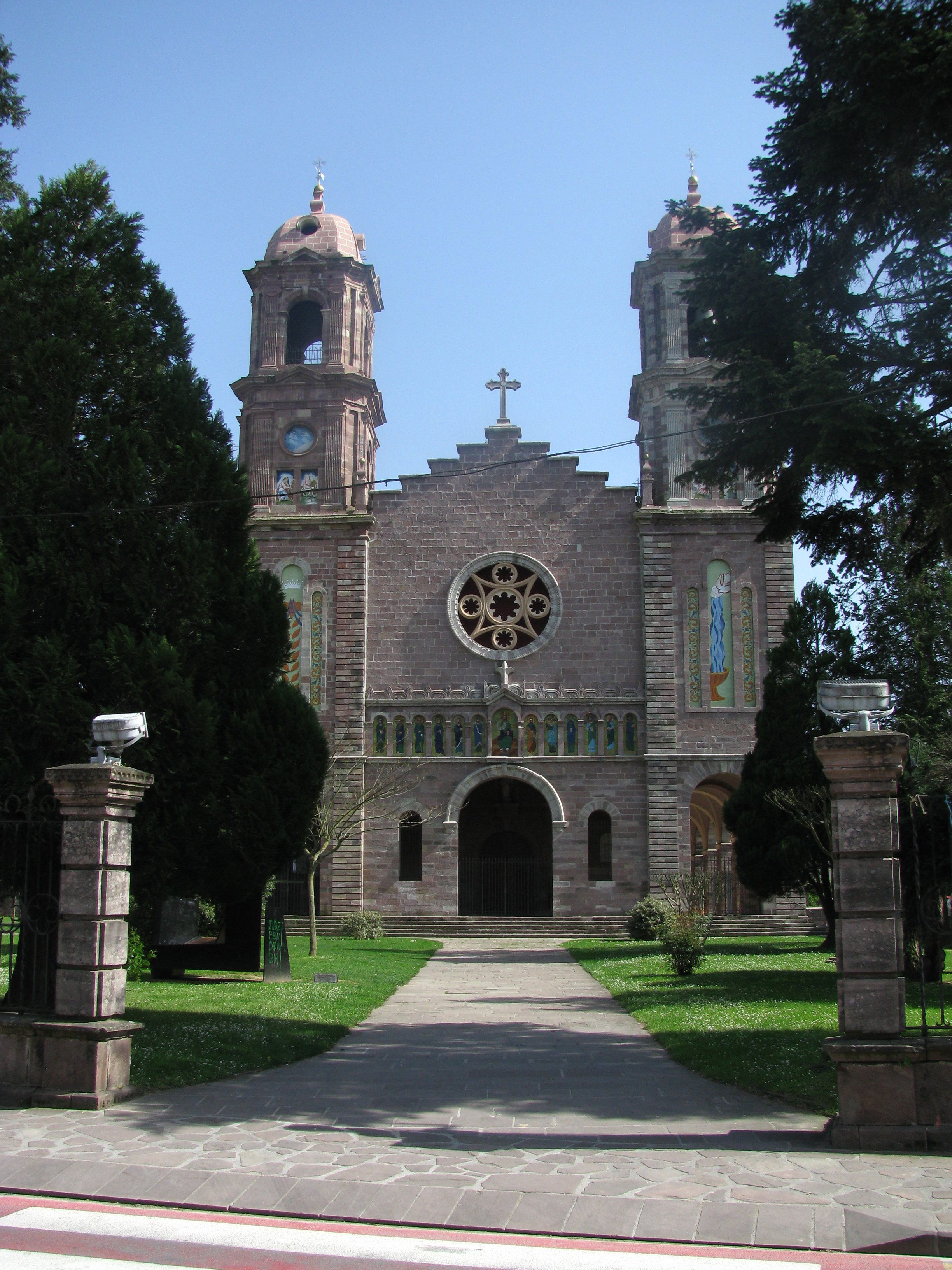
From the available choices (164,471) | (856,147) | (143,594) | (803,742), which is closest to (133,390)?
(164,471)

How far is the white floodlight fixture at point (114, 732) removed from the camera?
350 inches

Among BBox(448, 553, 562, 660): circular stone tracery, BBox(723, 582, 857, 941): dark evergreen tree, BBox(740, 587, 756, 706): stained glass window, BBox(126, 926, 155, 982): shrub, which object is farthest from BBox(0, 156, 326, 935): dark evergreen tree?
BBox(740, 587, 756, 706): stained glass window

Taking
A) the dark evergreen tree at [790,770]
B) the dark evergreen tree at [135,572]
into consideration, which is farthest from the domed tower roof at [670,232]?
the dark evergreen tree at [135,572]

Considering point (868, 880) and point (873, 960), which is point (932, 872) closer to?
point (868, 880)

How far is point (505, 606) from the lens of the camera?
32844 mm

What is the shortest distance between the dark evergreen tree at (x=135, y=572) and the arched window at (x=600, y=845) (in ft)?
64.8

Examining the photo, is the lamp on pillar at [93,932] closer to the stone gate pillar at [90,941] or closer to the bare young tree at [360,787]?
the stone gate pillar at [90,941]

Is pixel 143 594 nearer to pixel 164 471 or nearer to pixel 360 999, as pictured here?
pixel 164 471

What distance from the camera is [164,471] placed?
11820mm

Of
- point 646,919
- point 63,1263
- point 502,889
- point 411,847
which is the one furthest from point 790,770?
point 63,1263

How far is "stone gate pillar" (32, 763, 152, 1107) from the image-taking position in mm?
8383

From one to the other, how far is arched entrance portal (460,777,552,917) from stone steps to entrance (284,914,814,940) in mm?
2795

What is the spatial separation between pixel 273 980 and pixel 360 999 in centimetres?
272

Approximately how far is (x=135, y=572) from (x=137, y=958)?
7565 millimetres
